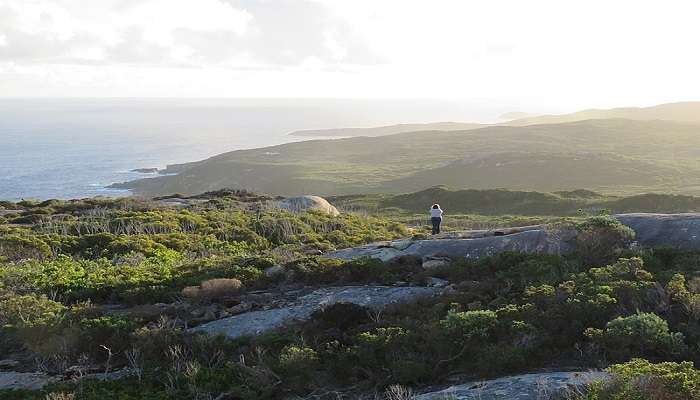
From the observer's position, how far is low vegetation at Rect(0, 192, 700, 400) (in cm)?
743

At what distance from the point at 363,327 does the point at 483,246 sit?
21.2ft

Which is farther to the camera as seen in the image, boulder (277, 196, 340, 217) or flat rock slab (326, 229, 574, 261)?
boulder (277, 196, 340, 217)

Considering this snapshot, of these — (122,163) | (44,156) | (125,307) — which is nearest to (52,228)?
(125,307)

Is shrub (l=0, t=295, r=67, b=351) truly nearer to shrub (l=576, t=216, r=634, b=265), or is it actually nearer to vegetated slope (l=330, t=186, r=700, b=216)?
shrub (l=576, t=216, r=634, b=265)

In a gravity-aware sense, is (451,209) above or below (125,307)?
below

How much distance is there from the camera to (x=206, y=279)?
12.6m

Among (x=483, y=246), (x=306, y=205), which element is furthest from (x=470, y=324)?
(x=306, y=205)

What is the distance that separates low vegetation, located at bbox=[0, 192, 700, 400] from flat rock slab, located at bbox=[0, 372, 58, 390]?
235 mm

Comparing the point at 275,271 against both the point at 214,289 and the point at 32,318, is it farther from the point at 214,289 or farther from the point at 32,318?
the point at 32,318

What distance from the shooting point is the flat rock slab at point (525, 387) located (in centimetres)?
609

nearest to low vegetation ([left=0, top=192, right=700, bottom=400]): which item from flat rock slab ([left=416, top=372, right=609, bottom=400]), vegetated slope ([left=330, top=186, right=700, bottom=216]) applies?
flat rock slab ([left=416, top=372, right=609, bottom=400])

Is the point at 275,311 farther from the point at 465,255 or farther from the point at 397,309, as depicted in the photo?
the point at 465,255

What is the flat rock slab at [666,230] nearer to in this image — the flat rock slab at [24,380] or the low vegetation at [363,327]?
the low vegetation at [363,327]

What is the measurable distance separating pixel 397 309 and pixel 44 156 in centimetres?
18255
